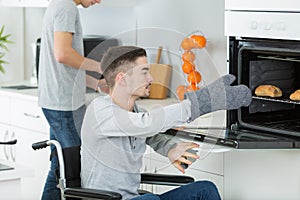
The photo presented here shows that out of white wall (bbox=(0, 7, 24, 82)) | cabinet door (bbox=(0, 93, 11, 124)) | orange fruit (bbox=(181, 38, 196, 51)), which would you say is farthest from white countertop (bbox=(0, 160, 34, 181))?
white wall (bbox=(0, 7, 24, 82))

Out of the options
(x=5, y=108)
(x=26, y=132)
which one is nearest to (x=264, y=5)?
(x=26, y=132)

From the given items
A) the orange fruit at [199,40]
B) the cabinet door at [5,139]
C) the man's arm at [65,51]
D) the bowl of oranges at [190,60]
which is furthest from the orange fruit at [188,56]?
the cabinet door at [5,139]

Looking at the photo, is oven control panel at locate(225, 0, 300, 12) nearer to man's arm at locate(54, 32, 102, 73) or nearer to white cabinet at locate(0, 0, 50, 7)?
man's arm at locate(54, 32, 102, 73)

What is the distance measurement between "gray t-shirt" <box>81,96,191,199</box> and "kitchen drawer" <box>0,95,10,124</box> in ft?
5.41

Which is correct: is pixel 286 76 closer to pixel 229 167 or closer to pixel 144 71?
pixel 229 167

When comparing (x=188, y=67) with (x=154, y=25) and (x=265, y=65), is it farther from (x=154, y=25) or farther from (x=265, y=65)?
(x=154, y=25)

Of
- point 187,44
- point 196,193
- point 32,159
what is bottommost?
point 32,159

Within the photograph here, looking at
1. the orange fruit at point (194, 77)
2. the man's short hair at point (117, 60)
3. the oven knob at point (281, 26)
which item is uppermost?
the oven knob at point (281, 26)

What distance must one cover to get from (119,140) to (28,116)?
1.64m

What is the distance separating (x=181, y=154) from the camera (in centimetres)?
219

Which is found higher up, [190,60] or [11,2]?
[11,2]

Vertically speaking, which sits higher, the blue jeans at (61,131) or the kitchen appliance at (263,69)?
the kitchen appliance at (263,69)

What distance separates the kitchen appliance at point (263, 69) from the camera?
2.34 metres

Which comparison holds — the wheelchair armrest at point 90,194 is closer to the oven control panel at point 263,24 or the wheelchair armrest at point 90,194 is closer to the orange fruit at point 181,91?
the orange fruit at point 181,91
